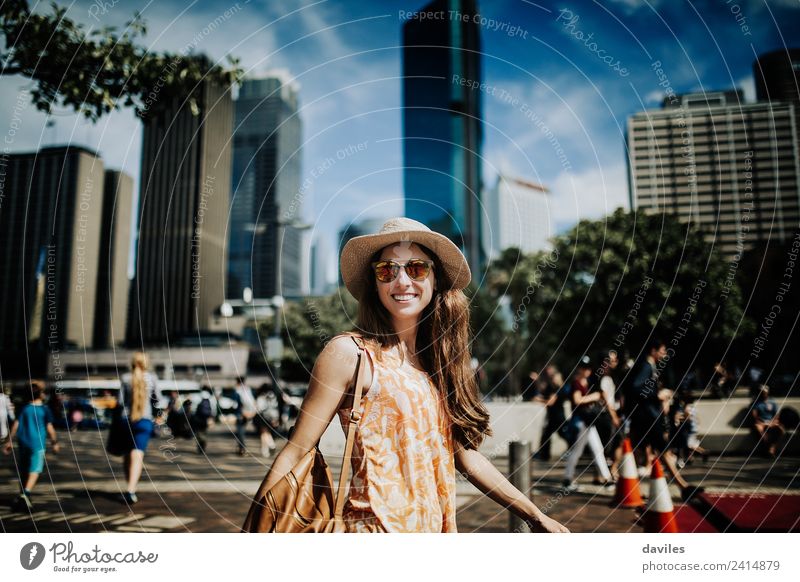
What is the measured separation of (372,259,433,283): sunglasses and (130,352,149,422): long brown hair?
4799 mm

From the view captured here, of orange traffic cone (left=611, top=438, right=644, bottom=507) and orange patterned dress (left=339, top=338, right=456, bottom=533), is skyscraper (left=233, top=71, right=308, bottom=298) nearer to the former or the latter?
orange patterned dress (left=339, top=338, right=456, bottom=533)

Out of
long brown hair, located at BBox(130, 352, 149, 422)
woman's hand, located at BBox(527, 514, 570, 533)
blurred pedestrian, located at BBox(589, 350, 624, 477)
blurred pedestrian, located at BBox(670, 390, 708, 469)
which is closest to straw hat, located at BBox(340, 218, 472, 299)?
woman's hand, located at BBox(527, 514, 570, 533)

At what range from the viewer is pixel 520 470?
3.85 m

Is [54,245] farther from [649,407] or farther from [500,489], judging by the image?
[649,407]

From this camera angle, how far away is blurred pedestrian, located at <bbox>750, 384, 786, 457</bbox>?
8859 mm

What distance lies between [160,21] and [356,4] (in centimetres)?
173

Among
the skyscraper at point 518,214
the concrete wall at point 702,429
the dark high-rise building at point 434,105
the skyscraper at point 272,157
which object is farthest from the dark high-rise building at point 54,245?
the concrete wall at point 702,429

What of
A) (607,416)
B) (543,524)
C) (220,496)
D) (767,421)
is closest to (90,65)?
(220,496)

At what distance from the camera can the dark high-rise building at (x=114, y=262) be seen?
16.8 feet

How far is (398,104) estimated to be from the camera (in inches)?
187

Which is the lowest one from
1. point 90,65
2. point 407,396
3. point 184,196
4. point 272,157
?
point 407,396

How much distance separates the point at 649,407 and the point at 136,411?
6.69 meters

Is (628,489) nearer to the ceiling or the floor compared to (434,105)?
nearer to the floor
